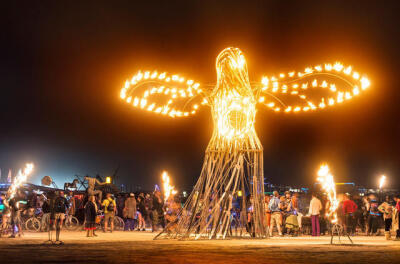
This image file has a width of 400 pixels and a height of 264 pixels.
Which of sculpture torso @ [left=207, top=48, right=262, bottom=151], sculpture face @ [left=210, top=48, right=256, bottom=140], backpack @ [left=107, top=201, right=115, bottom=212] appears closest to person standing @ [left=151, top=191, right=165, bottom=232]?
backpack @ [left=107, top=201, right=115, bottom=212]

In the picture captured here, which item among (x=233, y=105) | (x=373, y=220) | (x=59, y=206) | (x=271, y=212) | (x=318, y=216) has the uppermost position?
(x=233, y=105)

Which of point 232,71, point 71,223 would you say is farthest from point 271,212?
point 71,223

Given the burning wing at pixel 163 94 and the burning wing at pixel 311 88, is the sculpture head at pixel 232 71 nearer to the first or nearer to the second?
the burning wing at pixel 311 88

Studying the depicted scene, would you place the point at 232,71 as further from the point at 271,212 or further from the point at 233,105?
the point at 271,212

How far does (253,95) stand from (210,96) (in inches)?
46.7

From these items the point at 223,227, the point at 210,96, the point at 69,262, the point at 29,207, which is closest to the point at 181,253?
the point at 69,262

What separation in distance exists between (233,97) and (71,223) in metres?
11.8

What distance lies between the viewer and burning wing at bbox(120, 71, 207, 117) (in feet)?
41.7

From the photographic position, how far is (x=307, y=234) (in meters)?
16.9

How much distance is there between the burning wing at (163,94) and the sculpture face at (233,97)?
93cm

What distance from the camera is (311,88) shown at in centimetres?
1295

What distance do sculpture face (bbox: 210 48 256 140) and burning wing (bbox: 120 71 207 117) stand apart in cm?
93

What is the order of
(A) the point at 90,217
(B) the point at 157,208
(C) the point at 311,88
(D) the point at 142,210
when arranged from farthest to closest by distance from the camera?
(D) the point at 142,210, (B) the point at 157,208, (A) the point at 90,217, (C) the point at 311,88

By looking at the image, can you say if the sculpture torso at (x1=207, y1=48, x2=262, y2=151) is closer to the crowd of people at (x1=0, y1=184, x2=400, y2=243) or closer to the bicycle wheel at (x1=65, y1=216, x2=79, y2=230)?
the crowd of people at (x1=0, y1=184, x2=400, y2=243)
